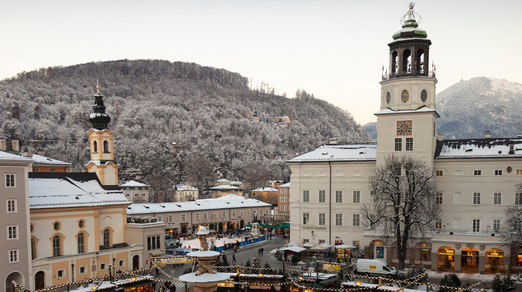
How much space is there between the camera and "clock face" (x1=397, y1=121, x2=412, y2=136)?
37.7 metres

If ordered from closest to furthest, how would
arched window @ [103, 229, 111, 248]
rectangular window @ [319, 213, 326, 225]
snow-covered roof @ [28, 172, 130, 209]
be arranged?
snow-covered roof @ [28, 172, 130, 209]
arched window @ [103, 229, 111, 248]
rectangular window @ [319, 213, 326, 225]

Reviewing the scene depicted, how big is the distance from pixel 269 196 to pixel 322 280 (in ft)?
241

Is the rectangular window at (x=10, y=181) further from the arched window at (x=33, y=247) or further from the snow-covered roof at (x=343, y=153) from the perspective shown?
the snow-covered roof at (x=343, y=153)

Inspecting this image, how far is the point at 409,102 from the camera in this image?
3775cm

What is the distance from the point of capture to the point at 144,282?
28125 mm

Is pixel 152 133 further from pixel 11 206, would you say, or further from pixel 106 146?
pixel 11 206

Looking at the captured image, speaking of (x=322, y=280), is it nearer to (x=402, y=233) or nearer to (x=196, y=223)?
(x=402, y=233)

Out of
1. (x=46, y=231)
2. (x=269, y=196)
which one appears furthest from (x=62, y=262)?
(x=269, y=196)

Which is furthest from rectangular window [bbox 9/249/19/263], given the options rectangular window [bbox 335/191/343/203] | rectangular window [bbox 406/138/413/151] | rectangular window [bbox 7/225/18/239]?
rectangular window [bbox 406/138/413/151]

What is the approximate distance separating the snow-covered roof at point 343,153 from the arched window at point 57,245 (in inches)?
868

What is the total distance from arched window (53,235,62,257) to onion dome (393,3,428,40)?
33669 mm

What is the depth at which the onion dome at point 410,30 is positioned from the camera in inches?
1491

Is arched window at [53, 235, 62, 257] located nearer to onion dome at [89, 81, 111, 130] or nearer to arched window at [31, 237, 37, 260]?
arched window at [31, 237, 37, 260]

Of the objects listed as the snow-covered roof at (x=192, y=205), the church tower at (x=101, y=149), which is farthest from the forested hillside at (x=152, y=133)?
the church tower at (x=101, y=149)
